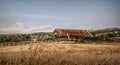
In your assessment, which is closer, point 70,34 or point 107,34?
point 70,34

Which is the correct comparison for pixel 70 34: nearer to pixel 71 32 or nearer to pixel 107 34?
pixel 71 32

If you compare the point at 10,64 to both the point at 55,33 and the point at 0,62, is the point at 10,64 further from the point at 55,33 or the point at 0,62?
the point at 55,33

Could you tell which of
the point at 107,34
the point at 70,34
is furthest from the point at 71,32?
the point at 107,34

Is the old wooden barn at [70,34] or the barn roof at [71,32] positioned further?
the barn roof at [71,32]

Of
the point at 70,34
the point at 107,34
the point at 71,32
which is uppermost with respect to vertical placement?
the point at 71,32

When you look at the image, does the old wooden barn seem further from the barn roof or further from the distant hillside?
the distant hillside

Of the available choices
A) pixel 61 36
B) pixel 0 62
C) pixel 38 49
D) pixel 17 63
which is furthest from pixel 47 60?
pixel 61 36

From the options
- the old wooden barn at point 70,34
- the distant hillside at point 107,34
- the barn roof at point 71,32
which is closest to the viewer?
the old wooden barn at point 70,34

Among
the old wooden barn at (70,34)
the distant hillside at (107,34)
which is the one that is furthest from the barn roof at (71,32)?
the distant hillside at (107,34)

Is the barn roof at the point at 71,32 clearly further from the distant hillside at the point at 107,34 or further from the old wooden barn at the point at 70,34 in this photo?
the distant hillside at the point at 107,34

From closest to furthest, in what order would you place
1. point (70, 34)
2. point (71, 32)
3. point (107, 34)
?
point (70, 34) < point (71, 32) < point (107, 34)

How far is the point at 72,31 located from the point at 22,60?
55.2 meters

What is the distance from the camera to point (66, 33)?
2191 inches

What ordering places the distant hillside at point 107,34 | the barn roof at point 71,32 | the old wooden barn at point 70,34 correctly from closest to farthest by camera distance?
A: the old wooden barn at point 70,34
the barn roof at point 71,32
the distant hillside at point 107,34
